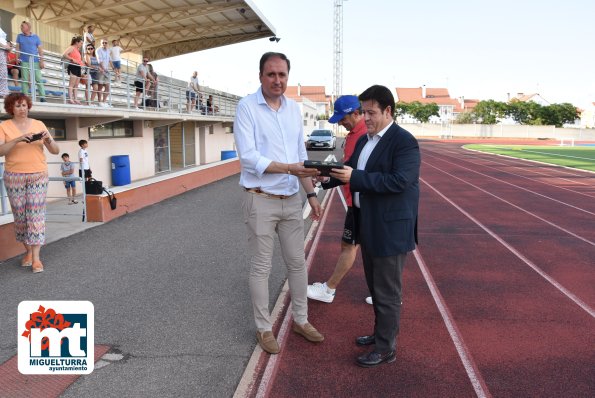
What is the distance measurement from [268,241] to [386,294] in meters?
0.96

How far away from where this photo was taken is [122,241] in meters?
7.27

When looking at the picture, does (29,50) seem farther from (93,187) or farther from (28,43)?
(93,187)

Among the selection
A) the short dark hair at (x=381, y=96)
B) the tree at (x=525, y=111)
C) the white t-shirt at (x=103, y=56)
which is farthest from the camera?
the tree at (x=525, y=111)

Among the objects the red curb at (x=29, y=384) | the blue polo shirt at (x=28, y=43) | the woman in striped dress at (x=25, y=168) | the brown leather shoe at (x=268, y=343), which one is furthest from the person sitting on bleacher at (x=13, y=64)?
the brown leather shoe at (x=268, y=343)

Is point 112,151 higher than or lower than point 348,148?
lower

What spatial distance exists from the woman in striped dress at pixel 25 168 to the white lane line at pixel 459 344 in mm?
4645

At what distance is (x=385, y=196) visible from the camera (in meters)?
3.23

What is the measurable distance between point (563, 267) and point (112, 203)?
7.61 metres

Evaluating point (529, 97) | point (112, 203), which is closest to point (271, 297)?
point (112, 203)

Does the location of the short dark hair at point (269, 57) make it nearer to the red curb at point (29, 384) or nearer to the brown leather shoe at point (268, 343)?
the brown leather shoe at point (268, 343)

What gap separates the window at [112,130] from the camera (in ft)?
44.2

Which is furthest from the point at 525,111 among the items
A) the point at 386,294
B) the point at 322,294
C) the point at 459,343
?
the point at 386,294

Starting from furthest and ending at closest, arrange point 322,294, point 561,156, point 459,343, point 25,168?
point 561,156 → point 25,168 → point 322,294 → point 459,343

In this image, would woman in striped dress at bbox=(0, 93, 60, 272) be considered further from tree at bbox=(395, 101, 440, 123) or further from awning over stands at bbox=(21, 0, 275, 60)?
tree at bbox=(395, 101, 440, 123)
